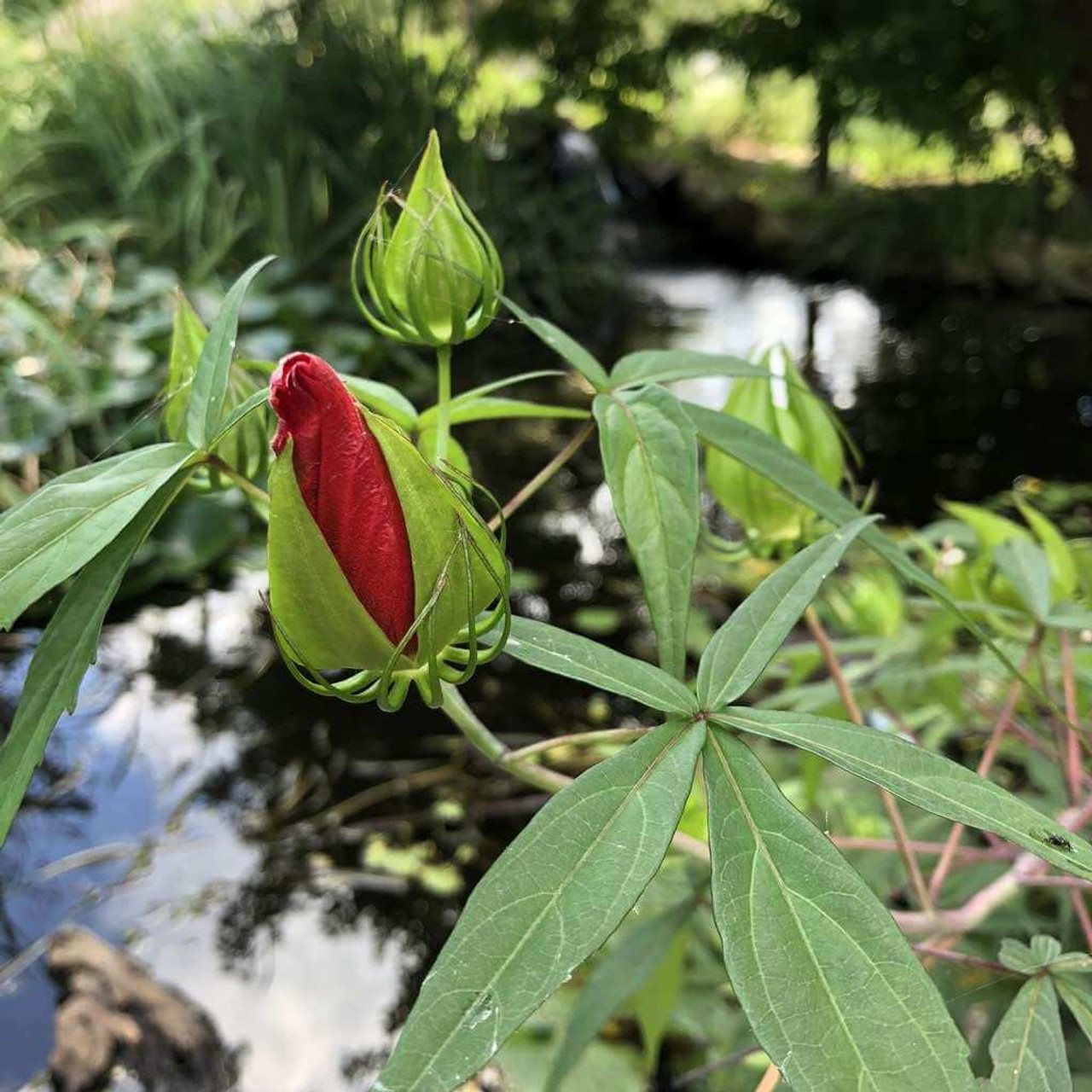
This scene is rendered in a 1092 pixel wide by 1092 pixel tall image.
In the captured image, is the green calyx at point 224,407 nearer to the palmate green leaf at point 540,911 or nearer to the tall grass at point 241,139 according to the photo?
the palmate green leaf at point 540,911

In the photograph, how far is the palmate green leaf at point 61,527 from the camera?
27 centimetres

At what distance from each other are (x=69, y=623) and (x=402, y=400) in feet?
0.45

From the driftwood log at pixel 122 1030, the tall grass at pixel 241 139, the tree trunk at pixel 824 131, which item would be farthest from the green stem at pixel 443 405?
the tree trunk at pixel 824 131

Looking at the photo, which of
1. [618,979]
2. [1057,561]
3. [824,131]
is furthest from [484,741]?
[824,131]

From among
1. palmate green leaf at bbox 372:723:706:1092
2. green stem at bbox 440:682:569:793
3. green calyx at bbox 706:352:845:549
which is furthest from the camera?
green calyx at bbox 706:352:845:549

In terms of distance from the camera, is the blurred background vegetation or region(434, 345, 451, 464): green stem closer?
region(434, 345, 451, 464): green stem

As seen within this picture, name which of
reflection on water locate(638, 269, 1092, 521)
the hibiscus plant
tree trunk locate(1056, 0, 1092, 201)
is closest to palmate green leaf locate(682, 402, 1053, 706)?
the hibiscus plant

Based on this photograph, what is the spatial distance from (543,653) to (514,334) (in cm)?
228

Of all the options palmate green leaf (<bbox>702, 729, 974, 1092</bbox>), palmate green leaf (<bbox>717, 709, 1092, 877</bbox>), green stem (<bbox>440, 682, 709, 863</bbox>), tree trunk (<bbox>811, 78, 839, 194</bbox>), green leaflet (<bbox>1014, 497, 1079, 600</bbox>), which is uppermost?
palmate green leaf (<bbox>717, 709, 1092, 877</bbox>)

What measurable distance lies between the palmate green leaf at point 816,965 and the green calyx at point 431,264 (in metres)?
0.17

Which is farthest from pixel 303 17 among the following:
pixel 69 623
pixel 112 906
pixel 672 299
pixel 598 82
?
pixel 69 623

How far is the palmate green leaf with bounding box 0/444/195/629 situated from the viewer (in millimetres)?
273

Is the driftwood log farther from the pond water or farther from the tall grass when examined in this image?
the tall grass

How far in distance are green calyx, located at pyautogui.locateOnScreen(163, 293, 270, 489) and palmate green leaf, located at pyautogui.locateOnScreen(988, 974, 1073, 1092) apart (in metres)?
0.29
